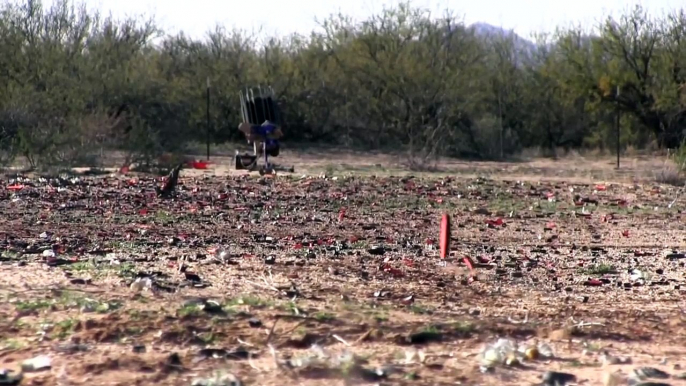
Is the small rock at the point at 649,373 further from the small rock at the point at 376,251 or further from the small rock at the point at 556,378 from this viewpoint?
the small rock at the point at 376,251

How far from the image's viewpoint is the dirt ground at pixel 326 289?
250 inches

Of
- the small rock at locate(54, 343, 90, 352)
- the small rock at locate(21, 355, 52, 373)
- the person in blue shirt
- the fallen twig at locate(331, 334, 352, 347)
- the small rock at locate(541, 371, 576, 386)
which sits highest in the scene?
the person in blue shirt

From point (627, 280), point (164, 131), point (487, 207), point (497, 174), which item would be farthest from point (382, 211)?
point (164, 131)

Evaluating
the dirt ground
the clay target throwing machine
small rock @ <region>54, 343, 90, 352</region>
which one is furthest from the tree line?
small rock @ <region>54, 343, 90, 352</region>

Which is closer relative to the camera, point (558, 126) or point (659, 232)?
point (659, 232)

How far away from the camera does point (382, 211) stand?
15.7 m

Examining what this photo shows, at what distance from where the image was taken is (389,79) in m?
36.4

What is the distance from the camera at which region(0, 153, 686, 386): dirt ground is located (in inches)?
250

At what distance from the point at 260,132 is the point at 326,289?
15.6m

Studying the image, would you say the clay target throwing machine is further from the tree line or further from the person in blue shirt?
the tree line

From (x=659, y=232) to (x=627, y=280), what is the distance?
452 centimetres

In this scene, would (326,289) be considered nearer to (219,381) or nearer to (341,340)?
(341,340)

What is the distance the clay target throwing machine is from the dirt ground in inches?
266

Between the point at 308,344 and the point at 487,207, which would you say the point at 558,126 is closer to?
the point at 487,207
